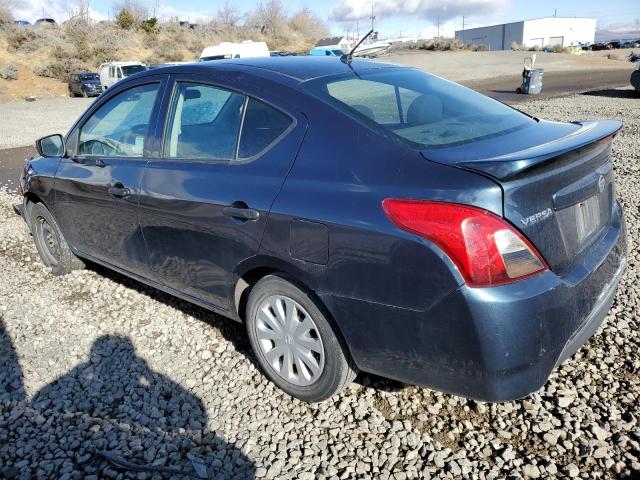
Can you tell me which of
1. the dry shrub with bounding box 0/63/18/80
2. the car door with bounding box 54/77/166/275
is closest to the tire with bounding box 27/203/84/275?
the car door with bounding box 54/77/166/275

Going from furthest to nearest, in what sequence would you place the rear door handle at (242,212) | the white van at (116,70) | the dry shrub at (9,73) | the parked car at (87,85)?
the dry shrub at (9,73), the parked car at (87,85), the white van at (116,70), the rear door handle at (242,212)

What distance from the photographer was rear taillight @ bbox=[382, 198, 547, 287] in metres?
2.04

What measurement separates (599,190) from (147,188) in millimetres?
2559

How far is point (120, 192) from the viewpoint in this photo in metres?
3.53

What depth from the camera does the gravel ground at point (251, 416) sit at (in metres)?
2.44

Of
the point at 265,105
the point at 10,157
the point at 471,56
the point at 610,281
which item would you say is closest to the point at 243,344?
the point at 265,105

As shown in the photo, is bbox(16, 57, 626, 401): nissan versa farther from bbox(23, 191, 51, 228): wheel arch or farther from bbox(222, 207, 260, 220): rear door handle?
bbox(23, 191, 51, 228): wheel arch

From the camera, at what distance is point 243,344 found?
11.6 feet

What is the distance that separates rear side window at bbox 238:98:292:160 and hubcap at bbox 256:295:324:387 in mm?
794

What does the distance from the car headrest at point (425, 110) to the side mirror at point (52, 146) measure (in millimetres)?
2907

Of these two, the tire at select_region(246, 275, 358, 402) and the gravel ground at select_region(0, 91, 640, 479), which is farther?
the tire at select_region(246, 275, 358, 402)

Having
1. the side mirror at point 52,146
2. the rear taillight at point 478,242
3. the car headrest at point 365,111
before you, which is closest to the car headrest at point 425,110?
the car headrest at point 365,111

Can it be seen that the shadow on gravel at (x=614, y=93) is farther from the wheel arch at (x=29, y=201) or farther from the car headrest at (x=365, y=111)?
the wheel arch at (x=29, y=201)

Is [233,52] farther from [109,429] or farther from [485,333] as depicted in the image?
[485,333]
